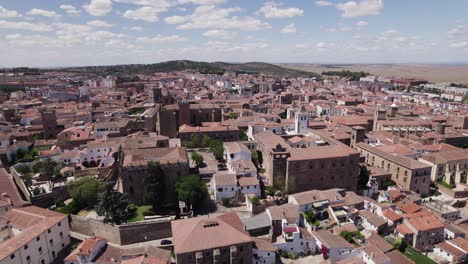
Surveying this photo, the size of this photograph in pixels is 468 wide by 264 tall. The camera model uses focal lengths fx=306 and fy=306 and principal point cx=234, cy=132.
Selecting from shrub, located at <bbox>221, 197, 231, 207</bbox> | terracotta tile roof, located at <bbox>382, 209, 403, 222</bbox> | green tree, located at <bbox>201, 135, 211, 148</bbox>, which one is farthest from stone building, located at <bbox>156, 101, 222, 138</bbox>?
terracotta tile roof, located at <bbox>382, 209, 403, 222</bbox>

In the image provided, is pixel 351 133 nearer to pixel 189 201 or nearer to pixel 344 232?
pixel 344 232

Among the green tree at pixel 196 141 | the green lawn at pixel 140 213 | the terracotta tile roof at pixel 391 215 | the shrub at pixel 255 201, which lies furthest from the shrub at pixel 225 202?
the terracotta tile roof at pixel 391 215

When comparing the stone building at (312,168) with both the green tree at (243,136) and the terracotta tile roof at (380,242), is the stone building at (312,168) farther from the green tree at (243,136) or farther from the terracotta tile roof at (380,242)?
the green tree at (243,136)

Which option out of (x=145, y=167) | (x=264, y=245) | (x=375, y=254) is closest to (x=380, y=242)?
(x=375, y=254)

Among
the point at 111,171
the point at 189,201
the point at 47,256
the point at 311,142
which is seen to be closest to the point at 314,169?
the point at 311,142

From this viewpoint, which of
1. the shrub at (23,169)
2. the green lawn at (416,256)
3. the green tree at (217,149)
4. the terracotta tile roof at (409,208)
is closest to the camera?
the green lawn at (416,256)
